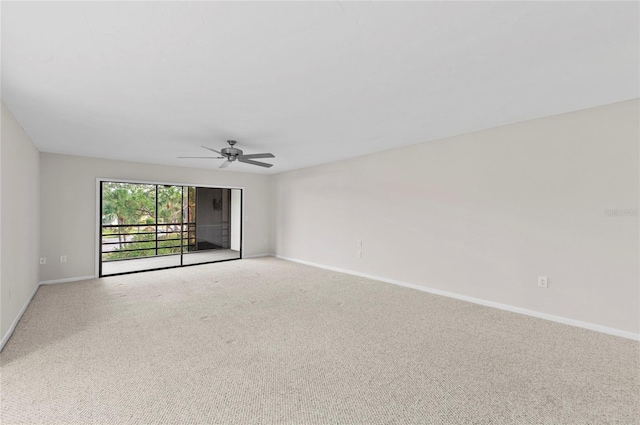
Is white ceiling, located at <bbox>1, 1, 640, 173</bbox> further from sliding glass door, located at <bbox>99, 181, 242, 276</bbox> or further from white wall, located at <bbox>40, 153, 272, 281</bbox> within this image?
sliding glass door, located at <bbox>99, 181, 242, 276</bbox>

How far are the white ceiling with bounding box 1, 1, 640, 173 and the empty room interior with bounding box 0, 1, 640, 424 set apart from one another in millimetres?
18

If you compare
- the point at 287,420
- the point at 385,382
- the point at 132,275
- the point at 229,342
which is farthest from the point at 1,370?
the point at 132,275

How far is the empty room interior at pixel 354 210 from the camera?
167 cm

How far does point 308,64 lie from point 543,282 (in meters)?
3.43

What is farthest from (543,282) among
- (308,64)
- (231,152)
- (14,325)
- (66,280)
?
(66,280)

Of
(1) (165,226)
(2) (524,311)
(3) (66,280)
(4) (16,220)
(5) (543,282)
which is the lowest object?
(3) (66,280)

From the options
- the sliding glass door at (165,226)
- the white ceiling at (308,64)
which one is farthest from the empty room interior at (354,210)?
the sliding glass door at (165,226)

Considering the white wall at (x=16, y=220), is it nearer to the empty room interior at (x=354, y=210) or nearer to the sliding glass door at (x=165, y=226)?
the empty room interior at (x=354, y=210)

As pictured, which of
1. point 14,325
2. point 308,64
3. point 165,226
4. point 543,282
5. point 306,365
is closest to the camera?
point 308,64

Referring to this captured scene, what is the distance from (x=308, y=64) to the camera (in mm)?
2012

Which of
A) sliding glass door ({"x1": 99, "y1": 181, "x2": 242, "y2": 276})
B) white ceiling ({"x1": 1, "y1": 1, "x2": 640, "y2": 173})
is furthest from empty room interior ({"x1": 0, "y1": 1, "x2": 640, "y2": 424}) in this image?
sliding glass door ({"x1": 99, "y1": 181, "x2": 242, "y2": 276})

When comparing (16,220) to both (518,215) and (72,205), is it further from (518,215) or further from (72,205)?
(518,215)

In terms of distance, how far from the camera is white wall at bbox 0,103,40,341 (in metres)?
2.61

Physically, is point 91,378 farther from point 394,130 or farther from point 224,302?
point 394,130
